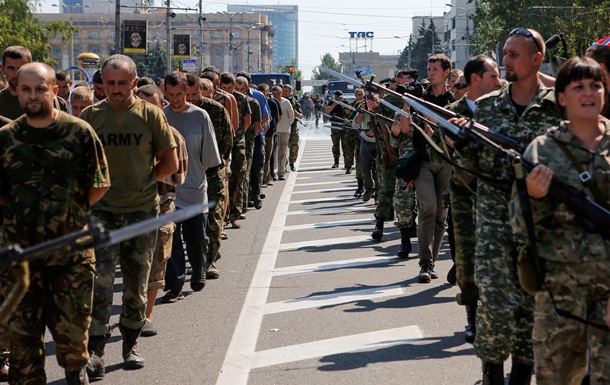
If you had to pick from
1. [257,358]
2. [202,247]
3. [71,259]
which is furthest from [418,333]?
[71,259]

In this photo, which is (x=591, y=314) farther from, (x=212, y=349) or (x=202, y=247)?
(x=202, y=247)

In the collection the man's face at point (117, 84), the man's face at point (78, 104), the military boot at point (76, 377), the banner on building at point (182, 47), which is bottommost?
the military boot at point (76, 377)

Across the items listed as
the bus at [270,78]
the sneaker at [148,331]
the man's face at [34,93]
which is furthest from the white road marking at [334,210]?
the bus at [270,78]

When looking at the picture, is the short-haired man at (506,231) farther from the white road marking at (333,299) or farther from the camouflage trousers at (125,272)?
the white road marking at (333,299)

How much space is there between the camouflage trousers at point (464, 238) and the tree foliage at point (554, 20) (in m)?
33.6

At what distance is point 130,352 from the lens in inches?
274

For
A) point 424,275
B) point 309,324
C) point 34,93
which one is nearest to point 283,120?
point 424,275

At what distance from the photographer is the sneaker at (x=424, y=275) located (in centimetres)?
1014

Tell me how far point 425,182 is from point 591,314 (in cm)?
572

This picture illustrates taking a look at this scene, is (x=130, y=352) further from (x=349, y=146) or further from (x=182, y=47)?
(x=182, y=47)

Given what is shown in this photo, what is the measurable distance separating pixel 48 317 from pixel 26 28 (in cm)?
6123

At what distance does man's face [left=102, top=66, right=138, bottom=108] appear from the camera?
264 inches

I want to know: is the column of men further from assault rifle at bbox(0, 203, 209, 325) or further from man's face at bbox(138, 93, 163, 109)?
assault rifle at bbox(0, 203, 209, 325)

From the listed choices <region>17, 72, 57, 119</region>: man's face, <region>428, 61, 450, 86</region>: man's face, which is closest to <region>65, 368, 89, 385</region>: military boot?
<region>17, 72, 57, 119</region>: man's face
